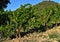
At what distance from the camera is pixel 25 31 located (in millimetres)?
26516

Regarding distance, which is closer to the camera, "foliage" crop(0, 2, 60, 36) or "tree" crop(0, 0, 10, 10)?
"foliage" crop(0, 2, 60, 36)

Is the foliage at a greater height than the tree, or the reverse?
the tree

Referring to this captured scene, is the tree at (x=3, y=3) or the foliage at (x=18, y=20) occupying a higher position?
the tree at (x=3, y=3)

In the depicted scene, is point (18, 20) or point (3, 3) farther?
point (3, 3)

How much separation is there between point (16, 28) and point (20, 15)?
1330 millimetres

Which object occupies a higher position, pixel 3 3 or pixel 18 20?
pixel 3 3

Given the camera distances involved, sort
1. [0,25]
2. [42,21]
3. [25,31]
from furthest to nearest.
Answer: [42,21] → [25,31] → [0,25]

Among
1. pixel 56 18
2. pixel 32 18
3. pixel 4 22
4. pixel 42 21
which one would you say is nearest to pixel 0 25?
pixel 4 22

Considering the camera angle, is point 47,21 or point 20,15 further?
point 47,21

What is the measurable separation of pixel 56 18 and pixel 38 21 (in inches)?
159

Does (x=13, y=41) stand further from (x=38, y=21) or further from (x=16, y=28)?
(x=38, y=21)

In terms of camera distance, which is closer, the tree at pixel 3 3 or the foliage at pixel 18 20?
the foliage at pixel 18 20

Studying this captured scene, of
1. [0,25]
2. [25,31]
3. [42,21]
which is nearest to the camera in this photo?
[0,25]

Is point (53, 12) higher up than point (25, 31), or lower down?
higher up
